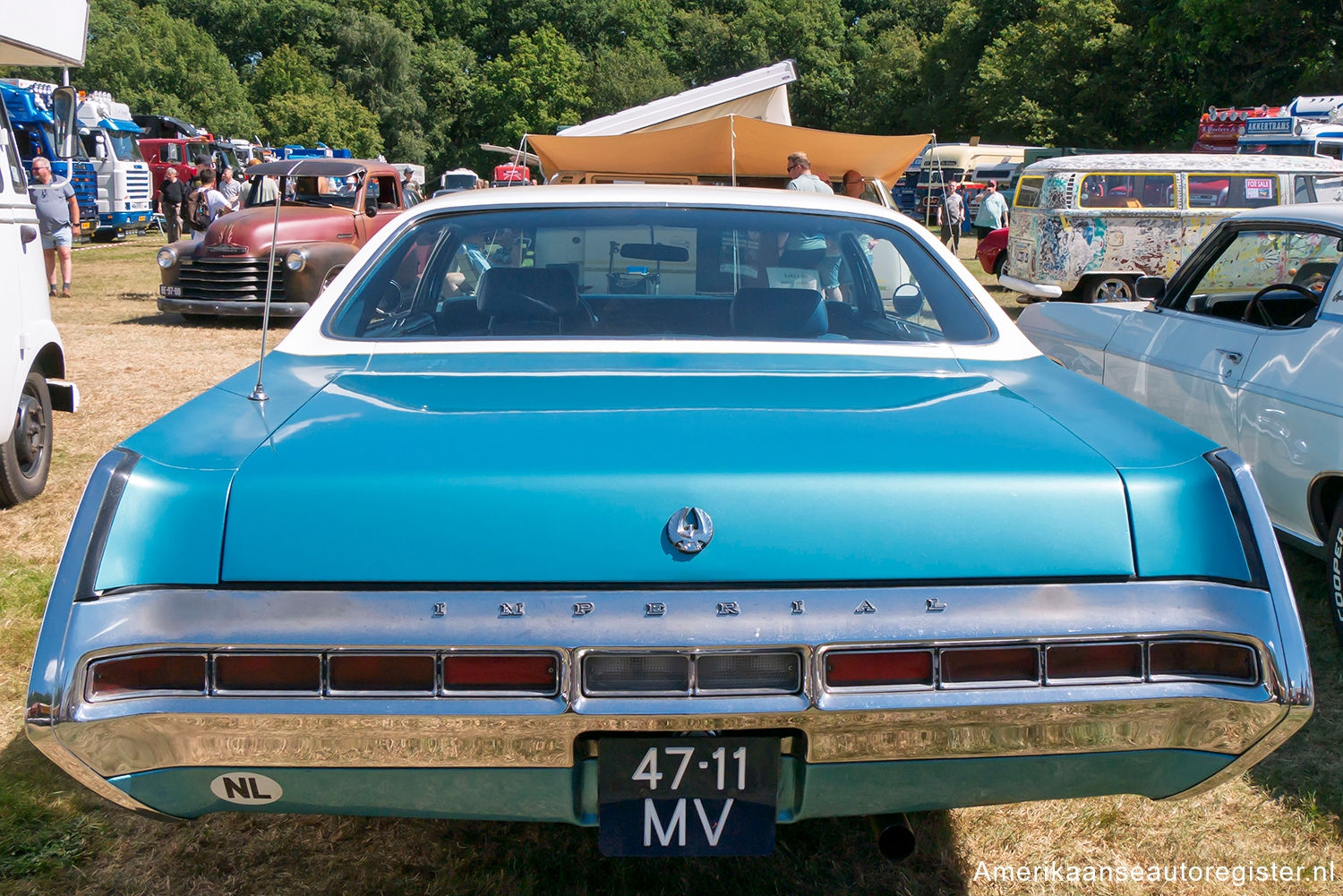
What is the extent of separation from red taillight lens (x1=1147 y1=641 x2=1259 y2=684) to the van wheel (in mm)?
10983

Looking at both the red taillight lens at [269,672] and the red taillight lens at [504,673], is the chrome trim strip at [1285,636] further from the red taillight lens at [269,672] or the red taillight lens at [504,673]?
the red taillight lens at [269,672]

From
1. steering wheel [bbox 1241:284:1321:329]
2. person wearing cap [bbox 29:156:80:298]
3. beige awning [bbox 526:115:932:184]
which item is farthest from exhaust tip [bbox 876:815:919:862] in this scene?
person wearing cap [bbox 29:156:80:298]

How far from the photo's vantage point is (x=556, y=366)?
2479 millimetres

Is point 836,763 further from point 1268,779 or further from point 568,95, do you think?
point 568,95

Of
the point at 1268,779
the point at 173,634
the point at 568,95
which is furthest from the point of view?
the point at 568,95

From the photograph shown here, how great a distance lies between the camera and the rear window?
2865mm

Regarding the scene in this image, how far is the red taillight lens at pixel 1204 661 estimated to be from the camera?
1.80 metres

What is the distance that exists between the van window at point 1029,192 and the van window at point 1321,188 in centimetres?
265

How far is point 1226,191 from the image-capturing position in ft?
39.2

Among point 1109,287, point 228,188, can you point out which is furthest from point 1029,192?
point 228,188

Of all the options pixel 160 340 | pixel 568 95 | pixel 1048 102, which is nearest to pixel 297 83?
pixel 568 95

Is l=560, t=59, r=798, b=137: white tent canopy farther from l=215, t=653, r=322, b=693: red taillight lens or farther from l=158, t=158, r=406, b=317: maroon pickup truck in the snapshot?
l=215, t=653, r=322, b=693: red taillight lens

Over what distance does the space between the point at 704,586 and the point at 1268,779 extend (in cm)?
222

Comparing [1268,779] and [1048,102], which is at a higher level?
[1048,102]
